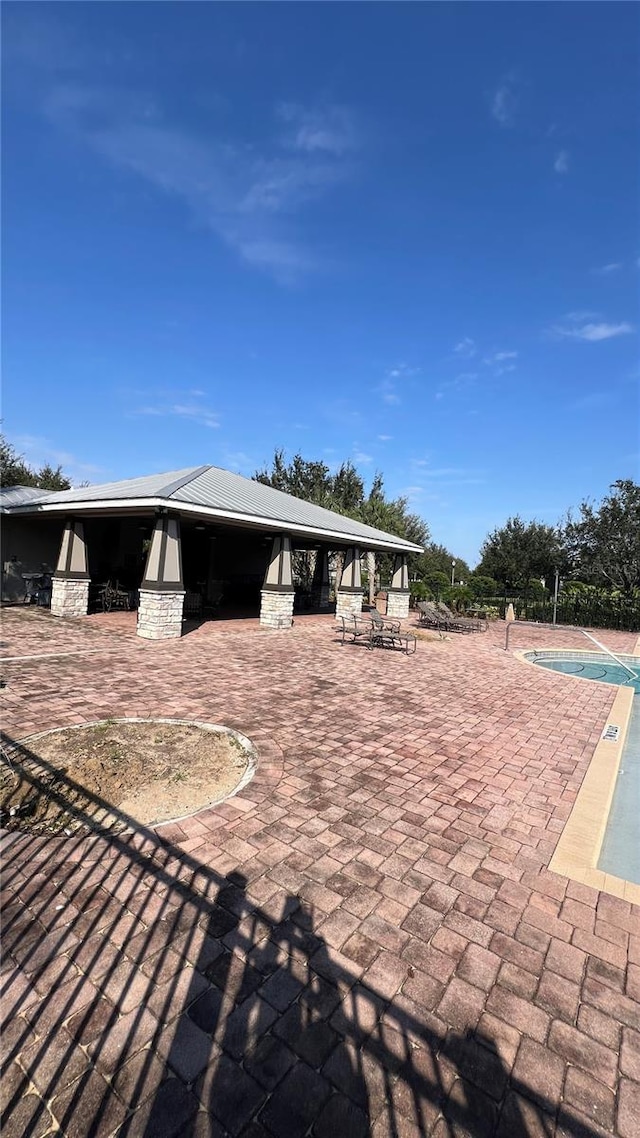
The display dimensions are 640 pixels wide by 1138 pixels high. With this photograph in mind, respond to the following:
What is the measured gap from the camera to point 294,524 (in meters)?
14.8

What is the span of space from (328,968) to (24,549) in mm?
19885

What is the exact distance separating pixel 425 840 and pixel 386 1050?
5.93 feet

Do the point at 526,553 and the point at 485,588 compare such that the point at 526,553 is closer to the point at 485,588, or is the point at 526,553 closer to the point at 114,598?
the point at 485,588

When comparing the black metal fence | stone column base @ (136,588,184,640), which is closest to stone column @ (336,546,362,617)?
stone column base @ (136,588,184,640)

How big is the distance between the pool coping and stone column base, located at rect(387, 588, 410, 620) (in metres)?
15.0

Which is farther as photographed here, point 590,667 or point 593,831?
point 590,667

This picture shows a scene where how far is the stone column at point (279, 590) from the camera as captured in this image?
15.4 metres

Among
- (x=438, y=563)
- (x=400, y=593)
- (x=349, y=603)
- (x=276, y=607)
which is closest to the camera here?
(x=276, y=607)

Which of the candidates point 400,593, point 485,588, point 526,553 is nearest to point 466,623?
point 400,593

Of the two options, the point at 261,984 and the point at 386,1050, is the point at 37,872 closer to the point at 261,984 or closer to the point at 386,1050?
the point at 261,984

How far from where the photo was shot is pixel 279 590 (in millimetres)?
15422

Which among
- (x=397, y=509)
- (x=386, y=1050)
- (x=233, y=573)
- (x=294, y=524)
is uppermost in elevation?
(x=397, y=509)

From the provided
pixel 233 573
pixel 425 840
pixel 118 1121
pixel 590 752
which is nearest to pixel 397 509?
pixel 233 573

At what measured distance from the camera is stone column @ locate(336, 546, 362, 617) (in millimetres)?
19000
